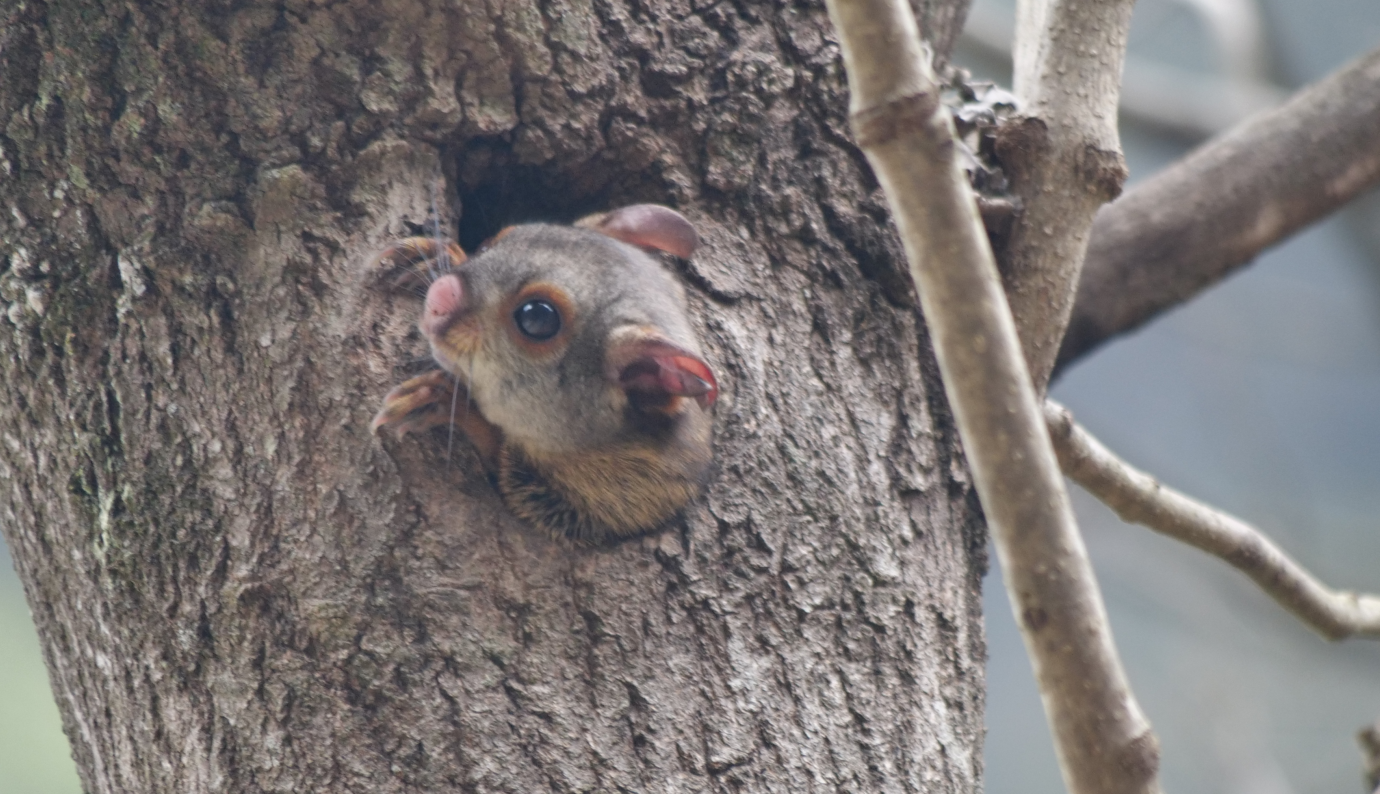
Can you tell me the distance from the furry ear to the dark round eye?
0.19 m

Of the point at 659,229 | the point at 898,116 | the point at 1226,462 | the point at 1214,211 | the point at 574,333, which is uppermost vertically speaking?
the point at 1226,462

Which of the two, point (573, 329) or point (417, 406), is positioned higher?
point (573, 329)

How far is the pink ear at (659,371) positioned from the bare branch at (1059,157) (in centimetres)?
62

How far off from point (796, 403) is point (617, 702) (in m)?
0.58

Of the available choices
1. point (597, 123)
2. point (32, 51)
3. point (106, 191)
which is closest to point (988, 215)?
point (597, 123)

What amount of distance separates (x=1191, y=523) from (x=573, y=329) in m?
1.32

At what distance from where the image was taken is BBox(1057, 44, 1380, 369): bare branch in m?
2.85

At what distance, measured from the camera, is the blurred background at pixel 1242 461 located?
6.59 m

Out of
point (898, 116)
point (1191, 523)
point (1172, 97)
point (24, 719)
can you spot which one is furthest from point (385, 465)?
point (24, 719)

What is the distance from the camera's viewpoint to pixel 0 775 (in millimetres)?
6109

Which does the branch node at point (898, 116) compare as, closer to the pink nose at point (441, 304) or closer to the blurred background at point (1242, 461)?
the pink nose at point (441, 304)

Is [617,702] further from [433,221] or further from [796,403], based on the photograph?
[433,221]

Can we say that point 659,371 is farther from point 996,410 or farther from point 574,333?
point 996,410

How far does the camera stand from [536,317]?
2074mm
